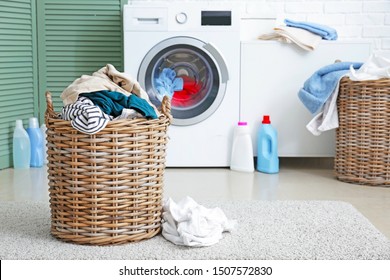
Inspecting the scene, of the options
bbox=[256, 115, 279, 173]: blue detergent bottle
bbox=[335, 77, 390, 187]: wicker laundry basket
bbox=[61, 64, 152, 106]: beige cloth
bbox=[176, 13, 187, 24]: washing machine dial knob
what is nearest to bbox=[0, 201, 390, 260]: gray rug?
bbox=[61, 64, 152, 106]: beige cloth

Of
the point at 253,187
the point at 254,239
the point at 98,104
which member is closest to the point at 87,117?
the point at 98,104

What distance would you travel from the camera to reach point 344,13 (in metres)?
4.41

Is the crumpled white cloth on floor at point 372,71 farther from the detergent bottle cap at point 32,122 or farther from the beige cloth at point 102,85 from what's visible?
the detergent bottle cap at point 32,122

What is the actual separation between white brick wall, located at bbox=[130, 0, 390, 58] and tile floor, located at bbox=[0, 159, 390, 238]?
0.98 m

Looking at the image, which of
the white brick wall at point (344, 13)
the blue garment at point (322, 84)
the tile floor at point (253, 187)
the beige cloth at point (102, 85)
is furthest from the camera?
the white brick wall at point (344, 13)

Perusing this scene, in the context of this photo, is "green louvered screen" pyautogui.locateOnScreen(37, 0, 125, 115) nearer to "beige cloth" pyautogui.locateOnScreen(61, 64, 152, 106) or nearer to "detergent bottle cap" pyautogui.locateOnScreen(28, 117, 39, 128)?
"detergent bottle cap" pyautogui.locateOnScreen(28, 117, 39, 128)

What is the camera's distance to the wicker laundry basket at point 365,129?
3.49 m

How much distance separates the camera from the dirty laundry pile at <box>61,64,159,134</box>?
2.23m

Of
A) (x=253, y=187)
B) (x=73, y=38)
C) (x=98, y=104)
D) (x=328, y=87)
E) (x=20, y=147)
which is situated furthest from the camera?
(x=73, y=38)

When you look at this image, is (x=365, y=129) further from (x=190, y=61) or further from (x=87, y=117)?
(x=87, y=117)

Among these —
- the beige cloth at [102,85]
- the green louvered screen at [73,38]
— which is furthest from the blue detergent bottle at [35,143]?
the beige cloth at [102,85]

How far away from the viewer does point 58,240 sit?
7.89 ft

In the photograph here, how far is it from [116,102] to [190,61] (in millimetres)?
1631
